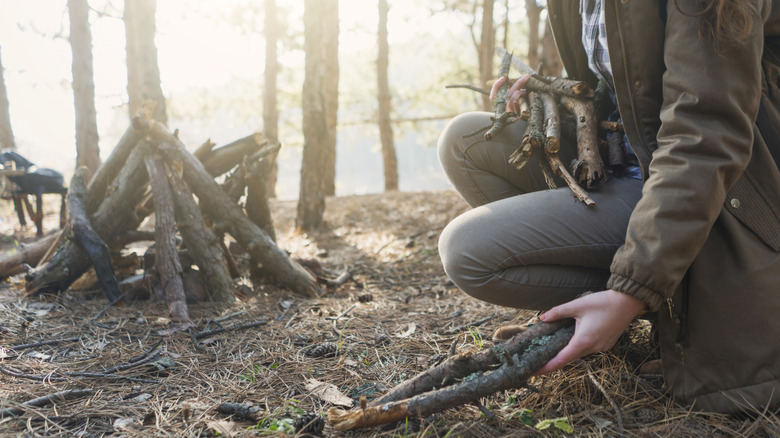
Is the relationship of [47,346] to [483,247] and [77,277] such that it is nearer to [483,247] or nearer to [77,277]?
[77,277]

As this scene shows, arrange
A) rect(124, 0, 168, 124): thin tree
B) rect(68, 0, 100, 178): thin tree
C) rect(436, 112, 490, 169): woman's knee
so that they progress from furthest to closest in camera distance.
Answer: rect(68, 0, 100, 178): thin tree
rect(124, 0, 168, 124): thin tree
rect(436, 112, 490, 169): woman's knee

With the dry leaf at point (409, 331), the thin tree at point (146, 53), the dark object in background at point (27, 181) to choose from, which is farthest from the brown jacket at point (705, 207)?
the dark object in background at point (27, 181)

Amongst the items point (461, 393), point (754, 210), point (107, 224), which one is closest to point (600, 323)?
point (461, 393)

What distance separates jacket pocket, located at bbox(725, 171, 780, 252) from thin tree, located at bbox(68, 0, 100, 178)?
9.97 m

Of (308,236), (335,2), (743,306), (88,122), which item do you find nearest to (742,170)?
(743,306)

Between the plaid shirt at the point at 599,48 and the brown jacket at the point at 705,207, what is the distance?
0.76 ft

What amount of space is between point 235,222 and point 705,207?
2.67 metres

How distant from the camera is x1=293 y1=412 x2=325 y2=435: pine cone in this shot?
1.23 m

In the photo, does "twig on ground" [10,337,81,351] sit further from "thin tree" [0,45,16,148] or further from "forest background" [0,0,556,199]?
"thin tree" [0,45,16,148]

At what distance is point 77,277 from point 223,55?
72.2 ft

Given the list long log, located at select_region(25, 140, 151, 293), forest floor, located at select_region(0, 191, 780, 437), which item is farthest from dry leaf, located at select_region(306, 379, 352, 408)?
long log, located at select_region(25, 140, 151, 293)

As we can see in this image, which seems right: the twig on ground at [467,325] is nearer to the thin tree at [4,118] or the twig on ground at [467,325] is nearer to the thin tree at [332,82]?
the thin tree at [332,82]

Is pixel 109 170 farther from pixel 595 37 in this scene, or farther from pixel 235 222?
pixel 595 37

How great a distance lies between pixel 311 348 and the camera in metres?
1.95
